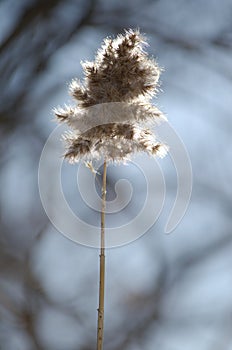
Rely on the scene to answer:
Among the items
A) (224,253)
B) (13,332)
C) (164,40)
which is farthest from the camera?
(164,40)

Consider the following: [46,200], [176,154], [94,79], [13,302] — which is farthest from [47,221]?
[94,79]

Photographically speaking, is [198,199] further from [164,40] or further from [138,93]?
[138,93]

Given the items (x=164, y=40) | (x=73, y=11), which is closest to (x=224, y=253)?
(x=164, y=40)

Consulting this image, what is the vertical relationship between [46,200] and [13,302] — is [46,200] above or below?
above

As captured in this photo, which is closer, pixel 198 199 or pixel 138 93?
pixel 138 93

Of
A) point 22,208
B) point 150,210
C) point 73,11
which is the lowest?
point 22,208

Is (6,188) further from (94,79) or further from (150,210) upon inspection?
(94,79)

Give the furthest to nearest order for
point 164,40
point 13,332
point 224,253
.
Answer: point 164,40
point 224,253
point 13,332
